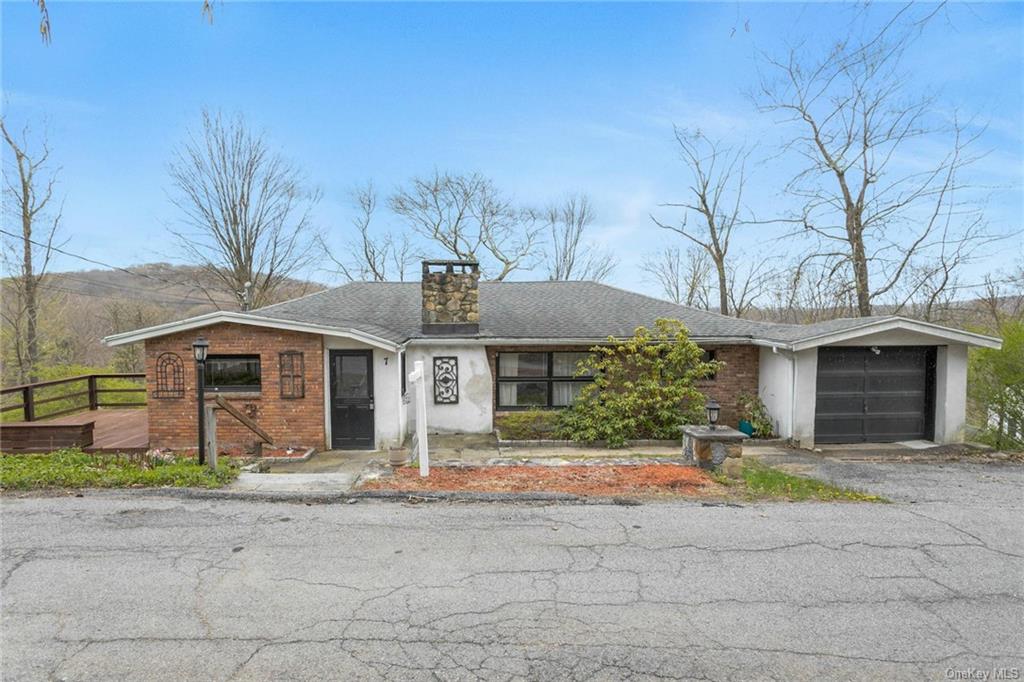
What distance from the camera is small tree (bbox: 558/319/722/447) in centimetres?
1096

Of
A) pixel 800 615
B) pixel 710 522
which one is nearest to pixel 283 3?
pixel 710 522

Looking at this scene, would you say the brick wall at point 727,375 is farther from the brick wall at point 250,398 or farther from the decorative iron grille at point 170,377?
the decorative iron grille at point 170,377

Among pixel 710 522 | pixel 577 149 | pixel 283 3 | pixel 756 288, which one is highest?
pixel 577 149

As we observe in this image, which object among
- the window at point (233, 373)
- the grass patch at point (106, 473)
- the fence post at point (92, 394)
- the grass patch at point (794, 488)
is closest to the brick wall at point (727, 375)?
the grass patch at point (794, 488)

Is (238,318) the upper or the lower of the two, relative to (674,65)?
lower

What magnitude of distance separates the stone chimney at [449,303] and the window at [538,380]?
1215 mm

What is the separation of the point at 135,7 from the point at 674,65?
9.07 m

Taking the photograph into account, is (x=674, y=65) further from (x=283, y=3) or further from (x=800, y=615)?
(x=800, y=615)

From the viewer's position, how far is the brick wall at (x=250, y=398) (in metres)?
10.1

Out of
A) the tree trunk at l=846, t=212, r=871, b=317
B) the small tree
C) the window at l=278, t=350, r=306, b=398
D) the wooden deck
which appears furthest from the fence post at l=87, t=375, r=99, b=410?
the tree trunk at l=846, t=212, r=871, b=317

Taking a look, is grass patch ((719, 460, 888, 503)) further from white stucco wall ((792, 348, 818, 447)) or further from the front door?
the front door

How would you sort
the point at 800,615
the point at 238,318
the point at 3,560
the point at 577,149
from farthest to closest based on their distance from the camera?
the point at 577,149
the point at 238,318
the point at 3,560
the point at 800,615

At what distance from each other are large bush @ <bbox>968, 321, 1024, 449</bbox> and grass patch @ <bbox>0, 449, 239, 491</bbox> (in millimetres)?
14647

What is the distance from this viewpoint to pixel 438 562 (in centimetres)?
486
